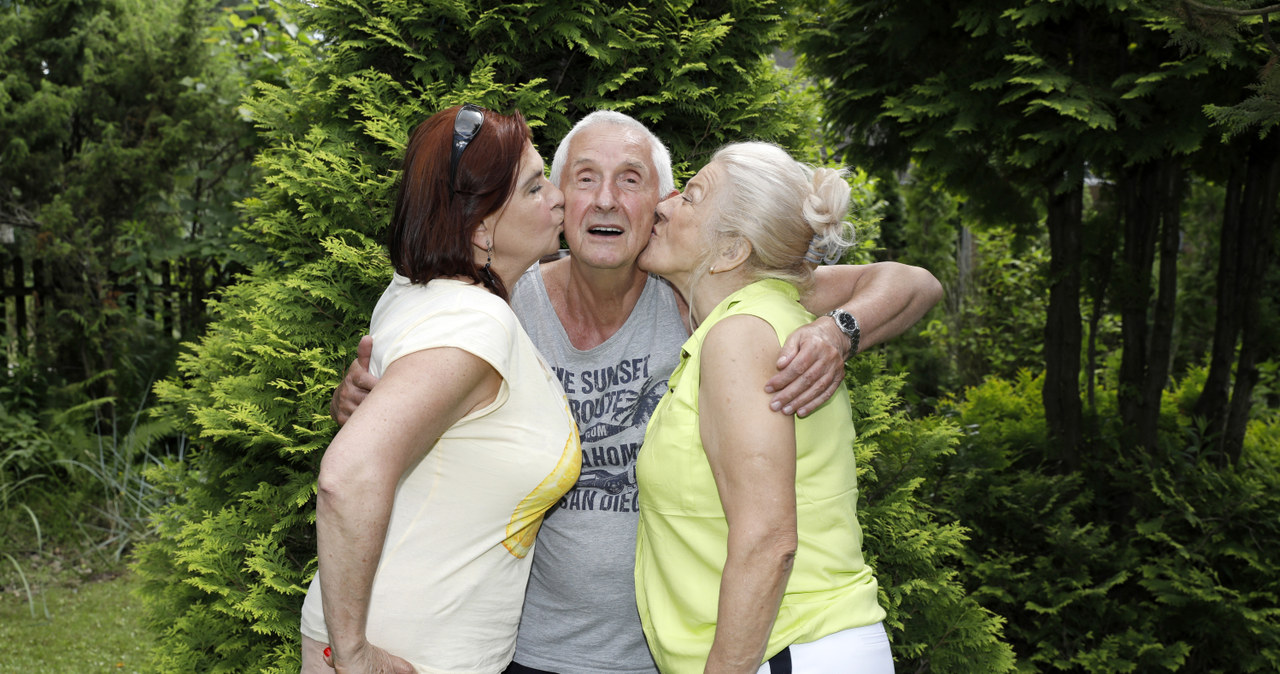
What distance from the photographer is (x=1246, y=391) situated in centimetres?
542

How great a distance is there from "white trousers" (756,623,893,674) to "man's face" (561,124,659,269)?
110 centimetres

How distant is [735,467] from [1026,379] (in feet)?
20.8

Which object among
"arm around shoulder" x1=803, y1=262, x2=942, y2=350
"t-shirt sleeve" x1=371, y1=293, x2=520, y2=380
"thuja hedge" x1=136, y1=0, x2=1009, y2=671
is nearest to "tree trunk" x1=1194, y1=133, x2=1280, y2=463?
"thuja hedge" x1=136, y1=0, x2=1009, y2=671

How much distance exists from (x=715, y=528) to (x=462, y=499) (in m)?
0.49

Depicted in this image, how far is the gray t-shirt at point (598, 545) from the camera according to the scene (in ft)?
7.56

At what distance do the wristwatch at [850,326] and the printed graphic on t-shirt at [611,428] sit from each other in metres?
0.52

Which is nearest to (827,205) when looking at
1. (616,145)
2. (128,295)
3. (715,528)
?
(715,528)

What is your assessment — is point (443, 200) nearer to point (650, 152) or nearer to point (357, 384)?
point (357, 384)

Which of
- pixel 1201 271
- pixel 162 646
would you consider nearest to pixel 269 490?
pixel 162 646

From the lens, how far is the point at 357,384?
1994 mm

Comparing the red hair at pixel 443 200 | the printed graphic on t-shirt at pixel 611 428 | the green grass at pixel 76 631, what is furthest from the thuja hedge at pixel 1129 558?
the green grass at pixel 76 631

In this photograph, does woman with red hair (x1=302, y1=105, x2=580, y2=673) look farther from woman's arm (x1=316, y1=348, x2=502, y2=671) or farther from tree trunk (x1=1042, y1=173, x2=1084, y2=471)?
tree trunk (x1=1042, y1=173, x2=1084, y2=471)

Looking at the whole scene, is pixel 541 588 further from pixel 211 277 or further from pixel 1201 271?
pixel 1201 271

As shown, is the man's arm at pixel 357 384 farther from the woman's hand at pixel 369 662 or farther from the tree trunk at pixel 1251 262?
the tree trunk at pixel 1251 262
